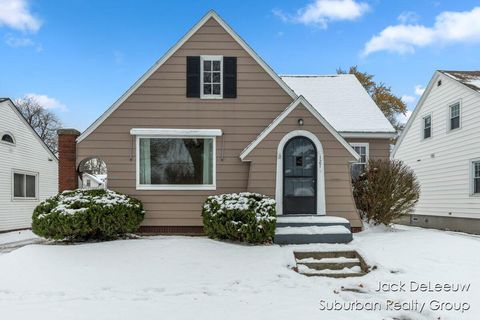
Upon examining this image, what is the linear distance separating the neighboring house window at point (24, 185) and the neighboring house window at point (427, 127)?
→ 18484 millimetres

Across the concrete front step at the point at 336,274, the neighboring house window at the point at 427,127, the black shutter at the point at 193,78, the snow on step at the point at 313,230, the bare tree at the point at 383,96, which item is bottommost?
the concrete front step at the point at 336,274

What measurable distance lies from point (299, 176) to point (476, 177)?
8.07 meters

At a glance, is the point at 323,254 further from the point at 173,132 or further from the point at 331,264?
the point at 173,132

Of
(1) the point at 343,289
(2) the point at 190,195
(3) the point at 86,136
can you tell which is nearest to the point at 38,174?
(3) the point at 86,136

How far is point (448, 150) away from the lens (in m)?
14.7

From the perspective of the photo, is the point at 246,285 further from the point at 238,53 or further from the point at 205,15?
the point at 205,15

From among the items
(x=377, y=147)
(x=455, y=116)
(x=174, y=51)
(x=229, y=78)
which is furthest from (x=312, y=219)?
(x=455, y=116)

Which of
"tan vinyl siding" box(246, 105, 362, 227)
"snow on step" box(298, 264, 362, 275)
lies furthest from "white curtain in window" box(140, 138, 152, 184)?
"snow on step" box(298, 264, 362, 275)

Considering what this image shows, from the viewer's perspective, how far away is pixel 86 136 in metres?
10.0

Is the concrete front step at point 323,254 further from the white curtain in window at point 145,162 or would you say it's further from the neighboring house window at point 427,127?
the neighboring house window at point 427,127

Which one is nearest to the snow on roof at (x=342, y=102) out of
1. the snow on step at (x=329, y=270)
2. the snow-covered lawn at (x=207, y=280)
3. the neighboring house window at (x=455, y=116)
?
Result: the neighboring house window at (x=455, y=116)

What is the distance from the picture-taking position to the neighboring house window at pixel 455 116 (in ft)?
46.9

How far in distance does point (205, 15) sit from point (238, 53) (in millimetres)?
1428

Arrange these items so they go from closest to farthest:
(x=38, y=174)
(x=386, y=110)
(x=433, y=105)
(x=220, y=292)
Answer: (x=220, y=292) → (x=433, y=105) → (x=38, y=174) → (x=386, y=110)
